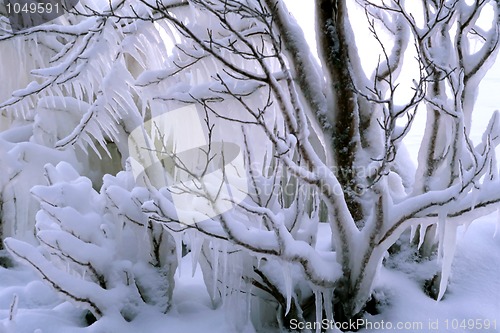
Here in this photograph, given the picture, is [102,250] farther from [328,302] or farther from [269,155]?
[328,302]

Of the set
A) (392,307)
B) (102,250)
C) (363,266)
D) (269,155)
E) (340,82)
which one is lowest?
(392,307)

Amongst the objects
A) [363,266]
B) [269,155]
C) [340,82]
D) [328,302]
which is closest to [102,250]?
[269,155]

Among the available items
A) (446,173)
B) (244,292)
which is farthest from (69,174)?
(446,173)

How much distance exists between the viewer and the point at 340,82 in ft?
11.7

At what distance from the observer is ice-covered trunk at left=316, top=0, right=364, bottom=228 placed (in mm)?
3510

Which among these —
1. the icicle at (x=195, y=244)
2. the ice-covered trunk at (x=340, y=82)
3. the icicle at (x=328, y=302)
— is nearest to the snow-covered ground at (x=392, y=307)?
the icicle at (x=328, y=302)

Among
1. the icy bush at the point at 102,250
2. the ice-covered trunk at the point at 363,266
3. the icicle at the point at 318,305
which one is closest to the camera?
the ice-covered trunk at the point at 363,266

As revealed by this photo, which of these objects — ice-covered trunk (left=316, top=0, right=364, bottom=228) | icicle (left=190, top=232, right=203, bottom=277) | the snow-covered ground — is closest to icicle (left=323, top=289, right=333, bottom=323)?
the snow-covered ground

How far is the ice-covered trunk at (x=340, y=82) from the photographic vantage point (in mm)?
3510

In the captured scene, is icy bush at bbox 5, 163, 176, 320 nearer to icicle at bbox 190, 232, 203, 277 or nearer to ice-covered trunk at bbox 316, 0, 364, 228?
icicle at bbox 190, 232, 203, 277

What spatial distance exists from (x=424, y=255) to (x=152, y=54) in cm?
290

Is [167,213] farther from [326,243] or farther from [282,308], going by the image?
[326,243]

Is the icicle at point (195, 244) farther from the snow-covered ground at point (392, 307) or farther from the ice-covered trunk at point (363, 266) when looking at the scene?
the ice-covered trunk at point (363, 266)

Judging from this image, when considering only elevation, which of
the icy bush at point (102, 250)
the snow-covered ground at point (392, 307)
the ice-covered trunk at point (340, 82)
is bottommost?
the snow-covered ground at point (392, 307)
